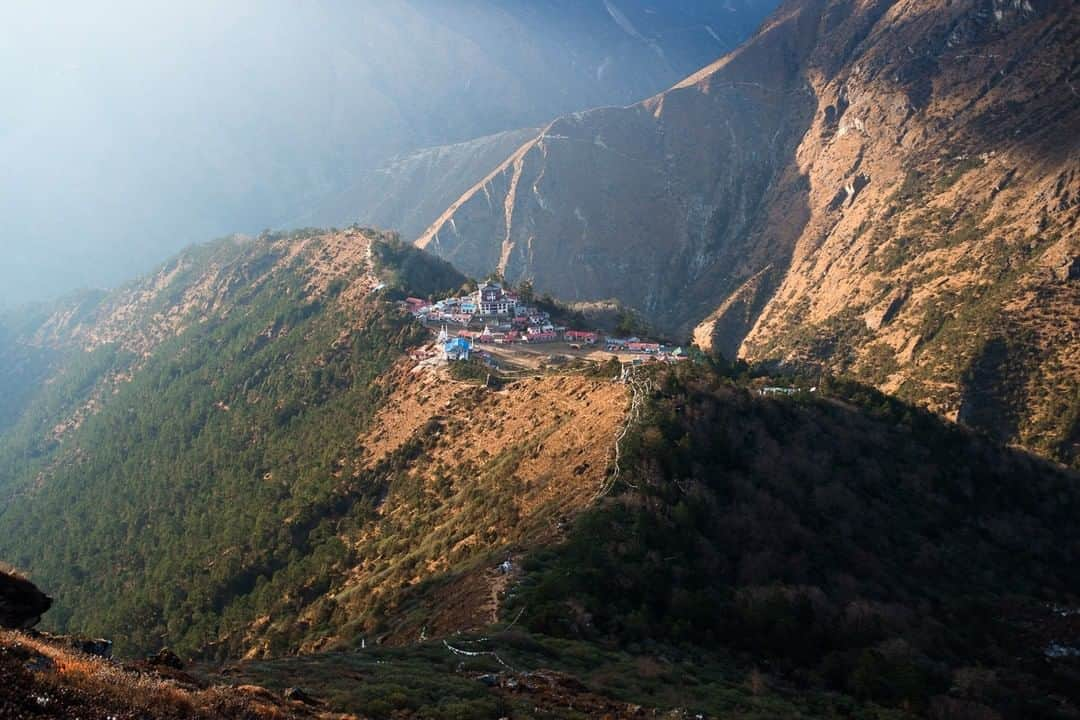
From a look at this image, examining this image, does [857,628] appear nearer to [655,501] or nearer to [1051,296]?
[655,501]

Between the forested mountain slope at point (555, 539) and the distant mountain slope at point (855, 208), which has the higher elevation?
the distant mountain slope at point (855, 208)

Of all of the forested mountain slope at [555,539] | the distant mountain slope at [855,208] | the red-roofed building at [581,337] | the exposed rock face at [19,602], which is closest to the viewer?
the exposed rock face at [19,602]

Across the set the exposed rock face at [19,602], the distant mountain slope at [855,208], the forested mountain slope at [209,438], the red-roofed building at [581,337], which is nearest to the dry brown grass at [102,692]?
the exposed rock face at [19,602]

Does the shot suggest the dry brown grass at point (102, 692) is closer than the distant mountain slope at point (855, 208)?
Yes

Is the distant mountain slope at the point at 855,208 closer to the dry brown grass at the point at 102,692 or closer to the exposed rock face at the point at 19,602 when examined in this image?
the dry brown grass at the point at 102,692

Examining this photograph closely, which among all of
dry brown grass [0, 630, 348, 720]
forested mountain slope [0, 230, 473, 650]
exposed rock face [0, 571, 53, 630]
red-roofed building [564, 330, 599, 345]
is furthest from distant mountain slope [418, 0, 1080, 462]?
exposed rock face [0, 571, 53, 630]

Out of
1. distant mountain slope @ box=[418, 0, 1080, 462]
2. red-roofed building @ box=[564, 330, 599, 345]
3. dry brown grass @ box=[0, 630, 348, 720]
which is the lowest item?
dry brown grass @ box=[0, 630, 348, 720]

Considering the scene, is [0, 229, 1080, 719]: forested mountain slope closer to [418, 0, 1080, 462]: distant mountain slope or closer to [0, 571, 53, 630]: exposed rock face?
[0, 571, 53, 630]: exposed rock face
